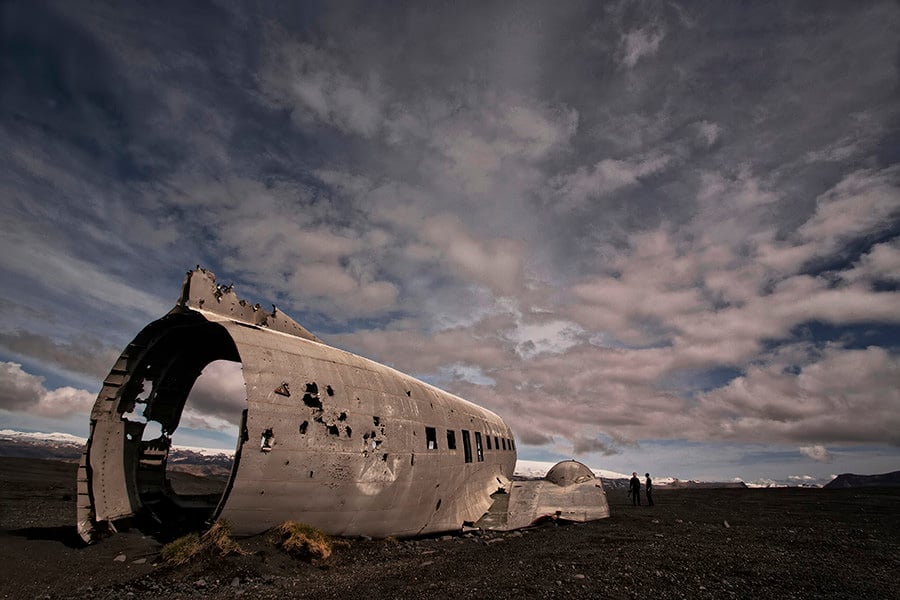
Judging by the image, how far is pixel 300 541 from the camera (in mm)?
11602

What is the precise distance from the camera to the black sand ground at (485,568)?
967 cm

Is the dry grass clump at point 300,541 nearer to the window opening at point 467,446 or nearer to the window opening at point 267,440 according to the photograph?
the window opening at point 267,440

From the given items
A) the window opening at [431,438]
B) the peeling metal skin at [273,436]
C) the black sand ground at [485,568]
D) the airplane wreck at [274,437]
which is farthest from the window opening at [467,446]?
the black sand ground at [485,568]

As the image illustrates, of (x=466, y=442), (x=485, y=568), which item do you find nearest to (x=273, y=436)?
(x=485, y=568)

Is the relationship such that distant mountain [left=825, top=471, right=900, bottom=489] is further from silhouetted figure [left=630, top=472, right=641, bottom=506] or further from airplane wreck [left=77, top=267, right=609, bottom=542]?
airplane wreck [left=77, top=267, right=609, bottom=542]

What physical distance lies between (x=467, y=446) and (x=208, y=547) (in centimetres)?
1335

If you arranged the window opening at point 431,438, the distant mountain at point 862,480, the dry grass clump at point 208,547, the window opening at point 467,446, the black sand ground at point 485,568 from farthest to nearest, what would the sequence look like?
1. the distant mountain at point 862,480
2. the window opening at point 467,446
3. the window opening at point 431,438
4. the dry grass clump at point 208,547
5. the black sand ground at point 485,568

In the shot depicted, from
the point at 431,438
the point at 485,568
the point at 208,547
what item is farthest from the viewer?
the point at 431,438

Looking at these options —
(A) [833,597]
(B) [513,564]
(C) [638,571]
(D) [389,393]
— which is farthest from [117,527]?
(A) [833,597]

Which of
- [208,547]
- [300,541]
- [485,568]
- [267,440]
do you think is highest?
[267,440]

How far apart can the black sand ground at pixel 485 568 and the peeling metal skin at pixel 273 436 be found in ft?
3.47

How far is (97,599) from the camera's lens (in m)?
9.16

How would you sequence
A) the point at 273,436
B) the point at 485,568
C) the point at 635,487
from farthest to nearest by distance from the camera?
the point at 635,487
the point at 485,568
the point at 273,436

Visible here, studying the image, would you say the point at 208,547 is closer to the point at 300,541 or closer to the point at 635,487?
the point at 300,541
